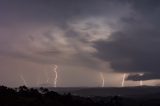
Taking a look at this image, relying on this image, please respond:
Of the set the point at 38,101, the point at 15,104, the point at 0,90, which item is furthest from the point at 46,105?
the point at 0,90

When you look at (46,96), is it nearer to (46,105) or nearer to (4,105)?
(46,105)

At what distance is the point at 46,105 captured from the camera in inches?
6117

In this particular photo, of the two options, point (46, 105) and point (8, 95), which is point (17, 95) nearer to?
point (8, 95)

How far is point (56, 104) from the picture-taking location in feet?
533

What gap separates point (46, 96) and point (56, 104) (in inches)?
403

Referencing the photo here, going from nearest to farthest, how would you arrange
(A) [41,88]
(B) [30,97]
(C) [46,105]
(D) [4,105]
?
(D) [4,105], (C) [46,105], (B) [30,97], (A) [41,88]

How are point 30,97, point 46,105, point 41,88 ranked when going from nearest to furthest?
point 46,105
point 30,97
point 41,88

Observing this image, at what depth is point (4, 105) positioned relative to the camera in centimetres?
13862

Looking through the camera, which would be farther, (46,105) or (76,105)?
(76,105)

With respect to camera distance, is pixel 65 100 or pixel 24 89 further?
pixel 24 89

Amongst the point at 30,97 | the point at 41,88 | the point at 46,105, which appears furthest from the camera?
the point at 41,88

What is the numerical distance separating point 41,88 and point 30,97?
13.4m

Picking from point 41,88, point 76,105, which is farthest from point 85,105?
point 41,88

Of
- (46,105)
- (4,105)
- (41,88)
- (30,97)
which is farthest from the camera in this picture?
(41,88)
